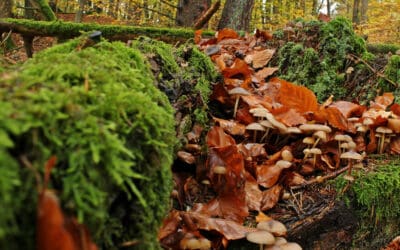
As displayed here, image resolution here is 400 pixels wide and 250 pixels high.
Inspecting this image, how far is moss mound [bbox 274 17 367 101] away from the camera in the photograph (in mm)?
3959

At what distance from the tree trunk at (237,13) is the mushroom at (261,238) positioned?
605 centimetres

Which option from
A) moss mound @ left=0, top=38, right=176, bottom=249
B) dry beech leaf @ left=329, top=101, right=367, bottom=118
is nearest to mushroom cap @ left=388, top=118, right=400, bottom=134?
dry beech leaf @ left=329, top=101, right=367, bottom=118

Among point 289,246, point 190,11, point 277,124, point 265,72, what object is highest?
point 190,11

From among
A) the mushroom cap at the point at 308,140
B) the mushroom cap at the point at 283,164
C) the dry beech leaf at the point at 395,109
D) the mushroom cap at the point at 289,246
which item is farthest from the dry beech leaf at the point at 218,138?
the dry beech leaf at the point at 395,109

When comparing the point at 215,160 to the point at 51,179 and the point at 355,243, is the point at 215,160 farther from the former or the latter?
the point at 51,179

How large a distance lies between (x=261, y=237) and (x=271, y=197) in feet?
1.69

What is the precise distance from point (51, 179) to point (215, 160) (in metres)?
1.49

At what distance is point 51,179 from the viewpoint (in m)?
0.94

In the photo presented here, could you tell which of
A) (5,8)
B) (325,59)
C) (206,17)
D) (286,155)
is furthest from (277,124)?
(5,8)

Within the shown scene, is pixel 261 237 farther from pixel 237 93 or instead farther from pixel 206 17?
pixel 206 17

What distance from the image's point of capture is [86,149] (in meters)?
1.00

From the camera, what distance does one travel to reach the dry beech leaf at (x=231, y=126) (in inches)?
113

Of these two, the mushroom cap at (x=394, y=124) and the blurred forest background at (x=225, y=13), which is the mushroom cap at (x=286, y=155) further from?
the blurred forest background at (x=225, y=13)

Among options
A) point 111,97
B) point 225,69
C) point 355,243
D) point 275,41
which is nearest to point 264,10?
point 275,41
